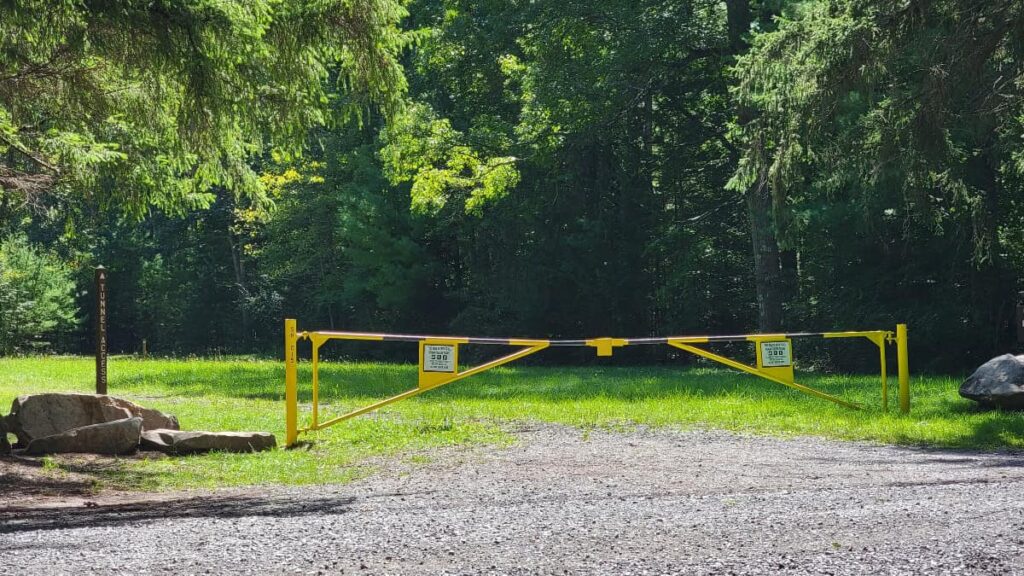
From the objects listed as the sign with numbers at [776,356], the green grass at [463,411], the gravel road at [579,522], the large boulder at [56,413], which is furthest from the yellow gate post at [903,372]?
the large boulder at [56,413]

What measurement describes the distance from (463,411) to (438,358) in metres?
3.58

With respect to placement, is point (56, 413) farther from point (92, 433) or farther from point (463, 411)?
point (463, 411)

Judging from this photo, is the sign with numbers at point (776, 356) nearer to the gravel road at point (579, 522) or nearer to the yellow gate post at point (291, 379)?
the gravel road at point (579, 522)

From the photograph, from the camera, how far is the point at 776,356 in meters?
14.2

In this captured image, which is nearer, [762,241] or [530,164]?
[762,241]

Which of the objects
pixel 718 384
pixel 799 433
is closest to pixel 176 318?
pixel 718 384

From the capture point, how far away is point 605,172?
34.2 metres

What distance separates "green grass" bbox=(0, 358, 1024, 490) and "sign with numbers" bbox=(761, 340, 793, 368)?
766 millimetres

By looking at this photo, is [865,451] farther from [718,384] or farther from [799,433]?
[718,384]

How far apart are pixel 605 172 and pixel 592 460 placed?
23829mm

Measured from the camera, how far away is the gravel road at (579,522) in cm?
607

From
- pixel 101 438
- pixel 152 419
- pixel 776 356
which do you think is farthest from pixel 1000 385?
pixel 101 438

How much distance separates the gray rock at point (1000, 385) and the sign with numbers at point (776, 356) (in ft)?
8.84

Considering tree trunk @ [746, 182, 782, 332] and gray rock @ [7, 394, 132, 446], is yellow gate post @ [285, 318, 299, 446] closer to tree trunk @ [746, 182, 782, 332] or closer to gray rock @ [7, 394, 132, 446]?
gray rock @ [7, 394, 132, 446]
